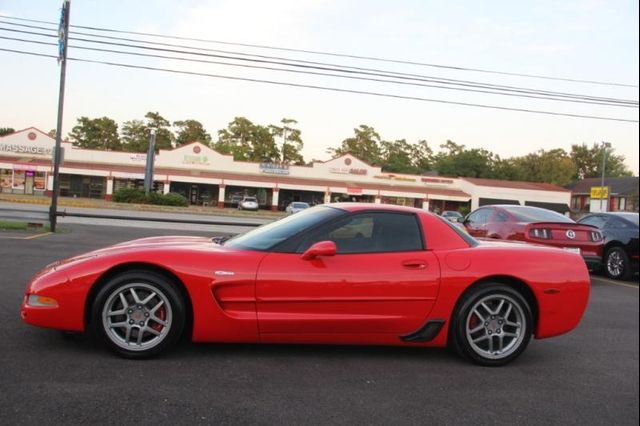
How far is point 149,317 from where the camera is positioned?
396 centimetres

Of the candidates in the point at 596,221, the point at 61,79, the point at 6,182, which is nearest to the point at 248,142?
the point at 6,182

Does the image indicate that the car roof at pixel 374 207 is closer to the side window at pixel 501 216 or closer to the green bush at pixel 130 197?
the side window at pixel 501 216

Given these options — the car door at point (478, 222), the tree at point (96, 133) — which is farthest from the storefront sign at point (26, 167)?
the tree at point (96, 133)

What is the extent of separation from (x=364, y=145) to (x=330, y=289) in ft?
304

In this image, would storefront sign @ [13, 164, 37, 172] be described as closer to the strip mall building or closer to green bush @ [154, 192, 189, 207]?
green bush @ [154, 192, 189, 207]

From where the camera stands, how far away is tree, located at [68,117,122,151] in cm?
7144

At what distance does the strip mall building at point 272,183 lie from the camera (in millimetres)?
46812

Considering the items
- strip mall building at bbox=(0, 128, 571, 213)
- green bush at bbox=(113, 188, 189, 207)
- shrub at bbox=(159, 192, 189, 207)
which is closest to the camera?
green bush at bbox=(113, 188, 189, 207)

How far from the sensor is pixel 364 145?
9544cm

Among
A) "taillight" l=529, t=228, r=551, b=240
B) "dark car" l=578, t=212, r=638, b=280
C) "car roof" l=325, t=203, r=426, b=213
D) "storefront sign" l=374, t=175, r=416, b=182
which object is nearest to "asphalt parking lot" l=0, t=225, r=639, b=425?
"car roof" l=325, t=203, r=426, b=213

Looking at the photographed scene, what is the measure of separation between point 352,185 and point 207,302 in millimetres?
49999

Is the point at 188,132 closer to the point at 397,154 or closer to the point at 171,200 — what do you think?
the point at 397,154

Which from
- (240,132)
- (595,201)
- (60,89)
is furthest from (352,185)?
(60,89)

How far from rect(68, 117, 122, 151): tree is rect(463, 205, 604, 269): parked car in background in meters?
69.4
